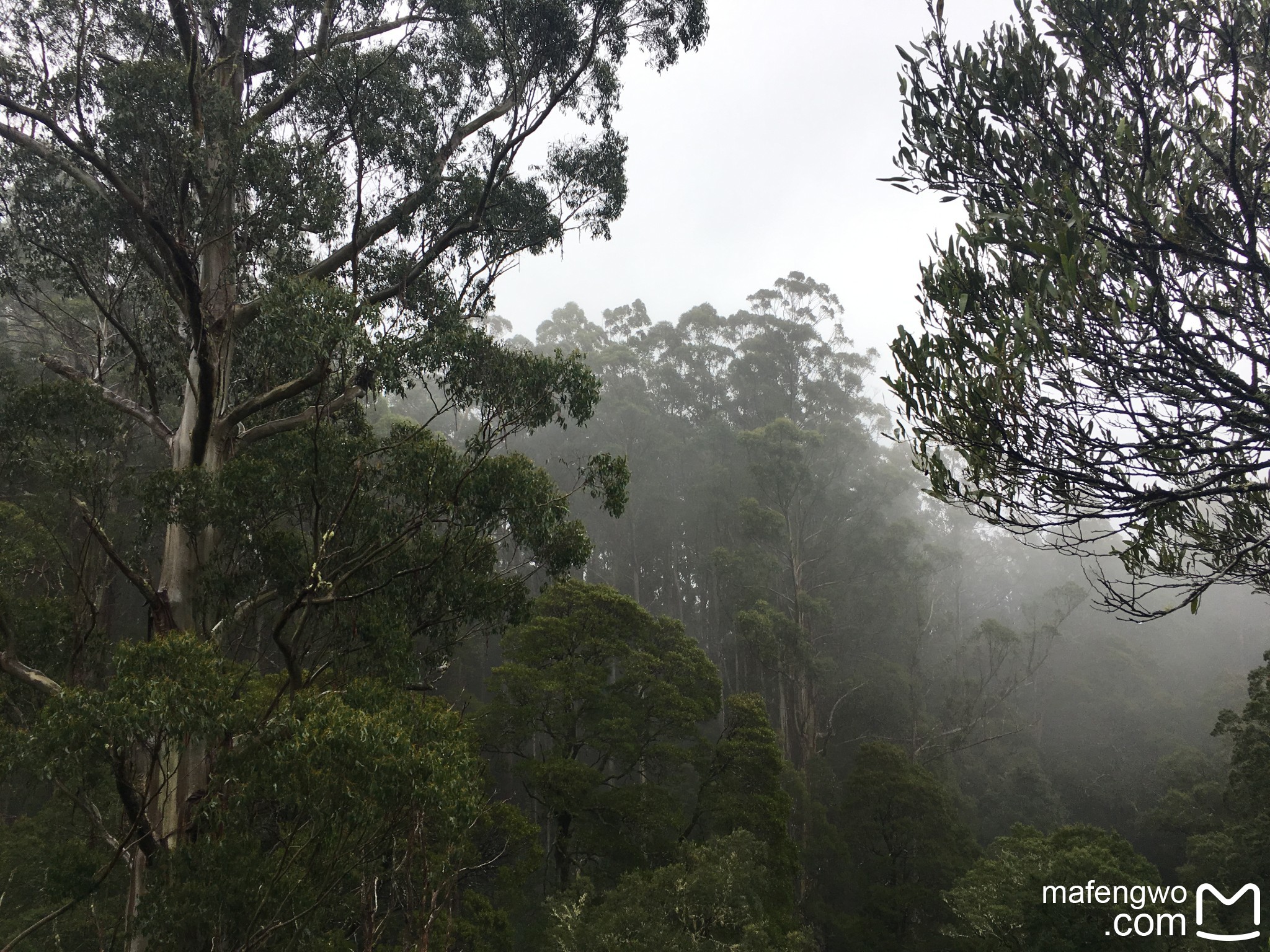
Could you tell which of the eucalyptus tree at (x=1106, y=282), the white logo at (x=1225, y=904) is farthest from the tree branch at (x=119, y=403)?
the white logo at (x=1225, y=904)

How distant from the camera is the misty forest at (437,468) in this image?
4.28 meters

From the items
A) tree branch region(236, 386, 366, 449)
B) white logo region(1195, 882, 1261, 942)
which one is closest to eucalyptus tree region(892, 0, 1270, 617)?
white logo region(1195, 882, 1261, 942)

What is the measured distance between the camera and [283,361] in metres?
6.77

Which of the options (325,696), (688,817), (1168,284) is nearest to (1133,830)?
(688,817)

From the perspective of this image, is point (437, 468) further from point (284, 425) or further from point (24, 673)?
point (24, 673)

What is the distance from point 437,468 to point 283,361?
6.40 feet

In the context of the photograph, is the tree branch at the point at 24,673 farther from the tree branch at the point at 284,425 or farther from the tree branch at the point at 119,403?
the tree branch at the point at 284,425

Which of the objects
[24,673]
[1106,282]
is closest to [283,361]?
[24,673]

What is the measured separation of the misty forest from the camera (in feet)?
14.0

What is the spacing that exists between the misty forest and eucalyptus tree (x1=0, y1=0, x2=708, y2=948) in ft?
0.14

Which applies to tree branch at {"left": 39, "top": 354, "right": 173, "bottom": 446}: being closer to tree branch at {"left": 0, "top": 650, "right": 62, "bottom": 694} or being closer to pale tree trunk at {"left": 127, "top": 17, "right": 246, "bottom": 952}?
pale tree trunk at {"left": 127, "top": 17, "right": 246, "bottom": 952}

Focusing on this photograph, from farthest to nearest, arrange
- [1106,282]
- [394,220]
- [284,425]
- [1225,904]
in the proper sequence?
[1225,904], [394,220], [284,425], [1106,282]

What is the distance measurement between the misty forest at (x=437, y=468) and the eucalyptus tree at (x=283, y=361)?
43 mm

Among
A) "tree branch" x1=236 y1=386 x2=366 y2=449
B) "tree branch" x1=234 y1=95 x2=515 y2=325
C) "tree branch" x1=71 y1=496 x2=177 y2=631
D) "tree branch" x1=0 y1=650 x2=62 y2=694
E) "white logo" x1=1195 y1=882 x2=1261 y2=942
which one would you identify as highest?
"tree branch" x1=234 y1=95 x2=515 y2=325
